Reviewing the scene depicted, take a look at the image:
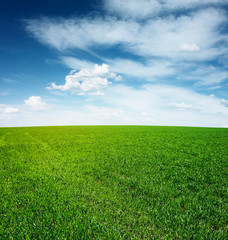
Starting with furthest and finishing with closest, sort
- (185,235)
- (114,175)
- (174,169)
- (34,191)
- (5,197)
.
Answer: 1. (174,169)
2. (114,175)
3. (34,191)
4. (5,197)
5. (185,235)

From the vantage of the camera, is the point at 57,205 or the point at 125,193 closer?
the point at 57,205

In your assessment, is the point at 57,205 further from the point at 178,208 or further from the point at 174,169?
the point at 174,169

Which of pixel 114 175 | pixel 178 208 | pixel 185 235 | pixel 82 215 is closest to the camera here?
pixel 185 235

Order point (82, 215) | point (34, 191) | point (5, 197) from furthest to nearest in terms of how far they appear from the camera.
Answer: point (34, 191)
point (5, 197)
point (82, 215)

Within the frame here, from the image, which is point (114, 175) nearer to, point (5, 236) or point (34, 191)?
point (34, 191)

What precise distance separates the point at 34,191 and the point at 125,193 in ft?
11.4

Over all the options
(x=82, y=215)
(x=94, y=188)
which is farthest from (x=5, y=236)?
(x=94, y=188)

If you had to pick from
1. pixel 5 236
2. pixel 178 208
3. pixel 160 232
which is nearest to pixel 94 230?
pixel 160 232

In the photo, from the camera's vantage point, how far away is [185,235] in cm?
393

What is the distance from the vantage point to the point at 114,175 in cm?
796

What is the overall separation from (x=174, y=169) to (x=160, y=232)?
511cm

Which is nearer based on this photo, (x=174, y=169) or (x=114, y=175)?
(x=114, y=175)

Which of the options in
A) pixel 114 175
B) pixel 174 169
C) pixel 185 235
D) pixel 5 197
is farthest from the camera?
pixel 174 169

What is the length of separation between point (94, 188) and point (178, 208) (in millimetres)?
3156
